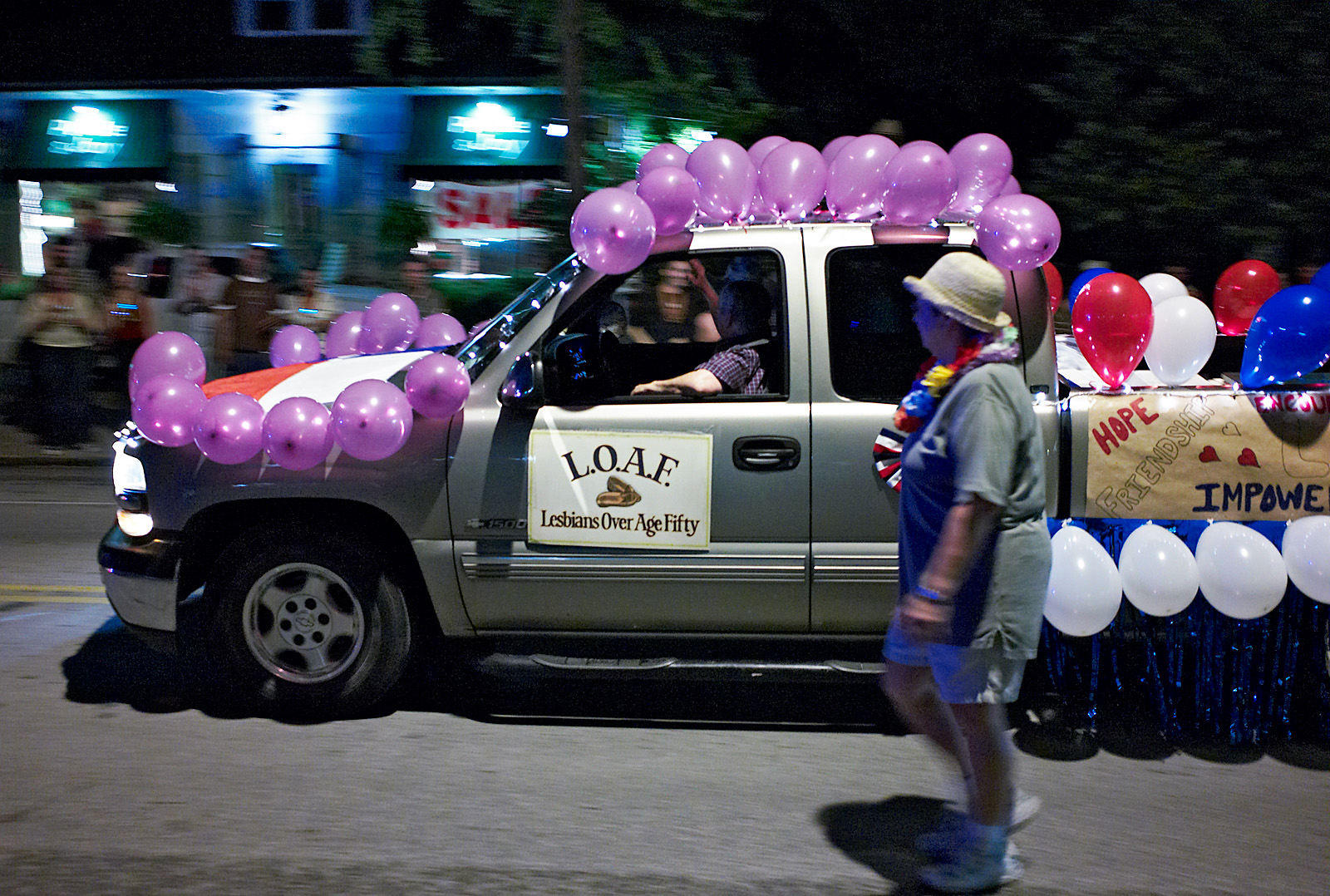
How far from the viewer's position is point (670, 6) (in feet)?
40.3

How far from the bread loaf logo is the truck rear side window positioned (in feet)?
2.85

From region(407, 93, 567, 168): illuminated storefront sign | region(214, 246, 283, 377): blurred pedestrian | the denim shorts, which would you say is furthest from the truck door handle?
region(407, 93, 567, 168): illuminated storefront sign

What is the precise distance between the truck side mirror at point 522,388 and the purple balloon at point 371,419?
0.36m

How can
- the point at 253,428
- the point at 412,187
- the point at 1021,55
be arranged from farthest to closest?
the point at 412,187 < the point at 1021,55 < the point at 253,428

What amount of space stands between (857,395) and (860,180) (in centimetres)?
85

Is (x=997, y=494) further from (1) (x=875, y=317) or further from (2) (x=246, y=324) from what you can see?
(2) (x=246, y=324)

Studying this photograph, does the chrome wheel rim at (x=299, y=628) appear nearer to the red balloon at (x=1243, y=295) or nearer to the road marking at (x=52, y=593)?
the road marking at (x=52, y=593)

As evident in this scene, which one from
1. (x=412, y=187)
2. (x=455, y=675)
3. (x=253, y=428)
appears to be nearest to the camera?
(x=253, y=428)

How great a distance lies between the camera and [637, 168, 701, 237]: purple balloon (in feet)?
14.5

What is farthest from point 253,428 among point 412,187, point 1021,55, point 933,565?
point 412,187

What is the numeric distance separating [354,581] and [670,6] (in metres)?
9.20

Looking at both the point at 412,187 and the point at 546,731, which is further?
the point at 412,187

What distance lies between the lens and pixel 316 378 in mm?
4969

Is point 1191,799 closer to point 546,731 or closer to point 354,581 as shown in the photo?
point 546,731
